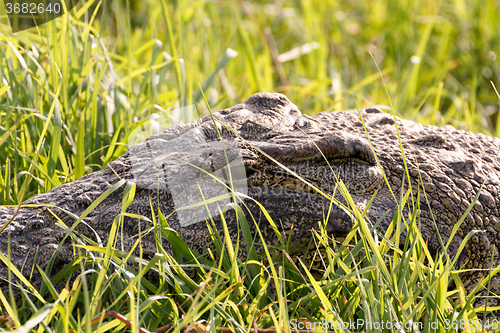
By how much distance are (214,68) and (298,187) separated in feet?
6.96

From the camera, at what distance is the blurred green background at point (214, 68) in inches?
82.3

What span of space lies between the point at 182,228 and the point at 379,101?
2919 mm

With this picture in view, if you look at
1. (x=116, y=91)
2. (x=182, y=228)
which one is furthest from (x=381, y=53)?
(x=182, y=228)

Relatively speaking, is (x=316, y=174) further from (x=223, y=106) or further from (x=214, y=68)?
(x=214, y=68)

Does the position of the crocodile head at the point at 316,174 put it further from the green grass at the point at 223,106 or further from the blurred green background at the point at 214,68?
the blurred green background at the point at 214,68

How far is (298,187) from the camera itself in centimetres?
154

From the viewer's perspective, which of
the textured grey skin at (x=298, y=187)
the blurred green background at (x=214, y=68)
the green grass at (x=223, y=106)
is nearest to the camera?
the green grass at (x=223, y=106)

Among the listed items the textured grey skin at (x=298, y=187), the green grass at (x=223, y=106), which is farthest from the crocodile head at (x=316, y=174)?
the green grass at (x=223, y=106)

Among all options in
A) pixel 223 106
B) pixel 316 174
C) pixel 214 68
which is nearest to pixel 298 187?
pixel 316 174

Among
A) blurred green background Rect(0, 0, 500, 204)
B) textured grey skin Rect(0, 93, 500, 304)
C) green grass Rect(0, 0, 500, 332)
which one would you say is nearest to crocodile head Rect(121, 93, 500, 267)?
textured grey skin Rect(0, 93, 500, 304)

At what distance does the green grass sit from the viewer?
4.01 ft

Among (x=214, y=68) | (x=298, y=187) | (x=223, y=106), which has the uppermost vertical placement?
(x=214, y=68)

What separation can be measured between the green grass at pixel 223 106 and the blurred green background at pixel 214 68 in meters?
0.01

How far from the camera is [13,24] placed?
8.73 feet
